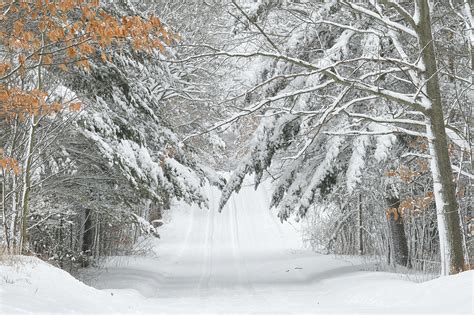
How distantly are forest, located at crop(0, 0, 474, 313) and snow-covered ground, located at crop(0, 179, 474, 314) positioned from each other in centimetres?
56

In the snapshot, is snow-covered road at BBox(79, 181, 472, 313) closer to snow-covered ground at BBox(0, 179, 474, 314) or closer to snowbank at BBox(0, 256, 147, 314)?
snow-covered ground at BBox(0, 179, 474, 314)

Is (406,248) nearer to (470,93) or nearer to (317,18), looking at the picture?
(470,93)

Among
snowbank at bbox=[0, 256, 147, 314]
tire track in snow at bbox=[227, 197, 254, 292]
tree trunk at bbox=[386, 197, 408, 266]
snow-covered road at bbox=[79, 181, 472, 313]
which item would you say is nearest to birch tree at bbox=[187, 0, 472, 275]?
snow-covered road at bbox=[79, 181, 472, 313]

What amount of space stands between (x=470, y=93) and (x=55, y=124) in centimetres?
797

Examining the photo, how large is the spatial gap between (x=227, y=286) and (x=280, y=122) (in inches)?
147

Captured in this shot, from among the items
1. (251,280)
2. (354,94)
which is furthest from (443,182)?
(251,280)

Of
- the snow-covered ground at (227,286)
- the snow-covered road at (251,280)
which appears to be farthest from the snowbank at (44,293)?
→ the snow-covered road at (251,280)

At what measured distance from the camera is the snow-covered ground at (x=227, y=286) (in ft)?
21.0

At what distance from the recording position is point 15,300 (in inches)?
220

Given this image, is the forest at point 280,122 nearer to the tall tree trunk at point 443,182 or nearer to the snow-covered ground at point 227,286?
the tall tree trunk at point 443,182

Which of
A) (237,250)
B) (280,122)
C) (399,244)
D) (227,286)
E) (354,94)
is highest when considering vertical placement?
(354,94)

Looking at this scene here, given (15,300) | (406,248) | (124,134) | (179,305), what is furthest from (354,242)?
(15,300)

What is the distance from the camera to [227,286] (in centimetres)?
1207

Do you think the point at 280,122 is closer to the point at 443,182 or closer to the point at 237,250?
the point at 443,182
